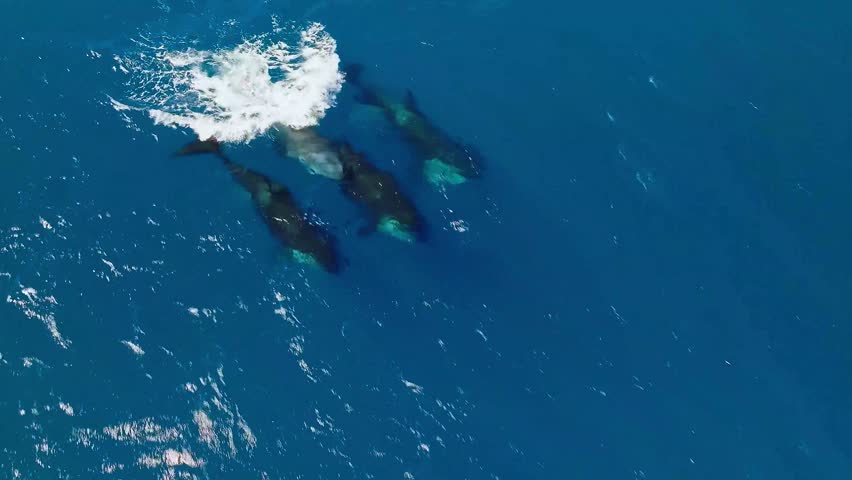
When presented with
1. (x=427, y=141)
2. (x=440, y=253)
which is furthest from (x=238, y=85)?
(x=440, y=253)

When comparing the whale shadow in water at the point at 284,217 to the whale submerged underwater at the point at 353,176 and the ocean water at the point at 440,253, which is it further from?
the ocean water at the point at 440,253

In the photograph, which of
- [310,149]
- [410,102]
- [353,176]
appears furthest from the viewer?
[410,102]

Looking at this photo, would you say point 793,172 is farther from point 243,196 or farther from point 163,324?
point 163,324

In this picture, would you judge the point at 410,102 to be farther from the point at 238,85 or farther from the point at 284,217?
the point at 284,217

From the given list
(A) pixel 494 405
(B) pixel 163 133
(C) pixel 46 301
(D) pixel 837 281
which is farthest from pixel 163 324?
(D) pixel 837 281

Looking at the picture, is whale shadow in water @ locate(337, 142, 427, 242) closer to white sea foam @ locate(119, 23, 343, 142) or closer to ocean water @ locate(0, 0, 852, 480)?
ocean water @ locate(0, 0, 852, 480)
